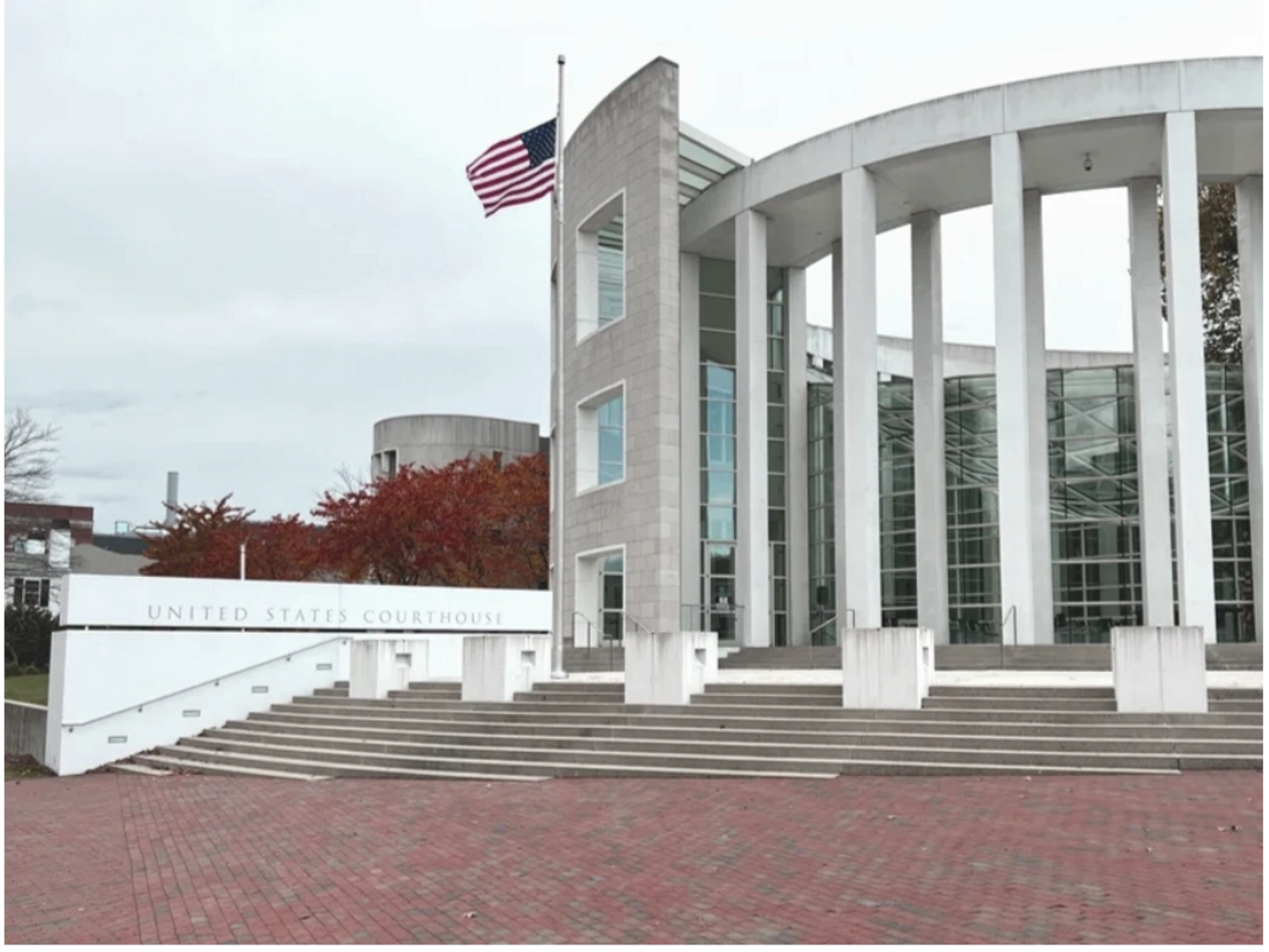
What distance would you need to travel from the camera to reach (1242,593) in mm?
31578

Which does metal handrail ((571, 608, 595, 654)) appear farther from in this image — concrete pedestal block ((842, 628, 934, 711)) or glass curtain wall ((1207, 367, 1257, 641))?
glass curtain wall ((1207, 367, 1257, 641))

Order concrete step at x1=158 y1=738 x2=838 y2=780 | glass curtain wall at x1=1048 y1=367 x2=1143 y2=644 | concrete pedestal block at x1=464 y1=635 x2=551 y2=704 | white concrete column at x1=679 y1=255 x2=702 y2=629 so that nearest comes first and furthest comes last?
concrete step at x1=158 y1=738 x2=838 y2=780, concrete pedestal block at x1=464 y1=635 x2=551 y2=704, glass curtain wall at x1=1048 y1=367 x2=1143 y2=644, white concrete column at x1=679 y1=255 x2=702 y2=629

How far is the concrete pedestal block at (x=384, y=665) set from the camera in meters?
21.8

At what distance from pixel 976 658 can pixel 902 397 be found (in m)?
13.1

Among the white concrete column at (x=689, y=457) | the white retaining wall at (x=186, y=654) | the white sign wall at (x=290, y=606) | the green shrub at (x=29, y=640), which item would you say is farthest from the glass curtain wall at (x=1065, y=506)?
the green shrub at (x=29, y=640)

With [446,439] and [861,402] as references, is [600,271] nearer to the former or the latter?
[861,402]

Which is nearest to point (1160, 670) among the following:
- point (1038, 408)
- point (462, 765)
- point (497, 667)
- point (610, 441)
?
A: point (462, 765)

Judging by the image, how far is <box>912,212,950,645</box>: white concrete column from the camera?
29422 mm

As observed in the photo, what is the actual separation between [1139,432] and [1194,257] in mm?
4153

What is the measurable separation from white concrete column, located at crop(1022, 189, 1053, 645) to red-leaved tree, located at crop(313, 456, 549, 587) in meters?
18.6

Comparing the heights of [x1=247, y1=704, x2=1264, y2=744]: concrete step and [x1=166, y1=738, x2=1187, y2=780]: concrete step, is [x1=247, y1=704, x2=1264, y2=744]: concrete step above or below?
above

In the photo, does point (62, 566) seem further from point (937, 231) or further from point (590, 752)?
point (590, 752)

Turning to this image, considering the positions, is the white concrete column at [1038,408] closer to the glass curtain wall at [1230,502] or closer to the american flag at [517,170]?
the glass curtain wall at [1230,502]

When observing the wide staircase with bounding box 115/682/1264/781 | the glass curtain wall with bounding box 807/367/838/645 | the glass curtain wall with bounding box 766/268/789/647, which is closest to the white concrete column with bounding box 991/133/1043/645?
the glass curtain wall with bounding box 807/367/838/645
